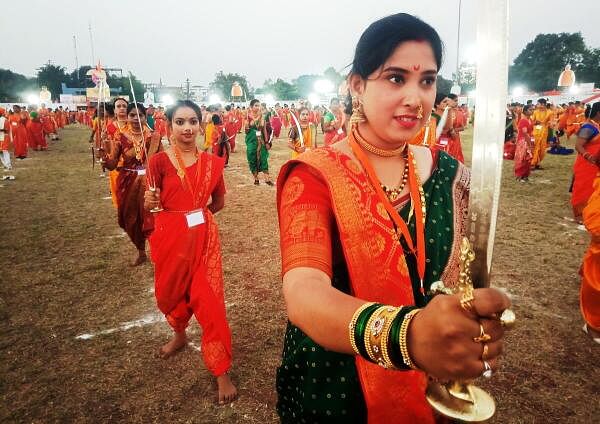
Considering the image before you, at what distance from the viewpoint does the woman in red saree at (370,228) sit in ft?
3.26

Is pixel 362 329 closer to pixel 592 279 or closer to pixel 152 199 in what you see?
pixel 152 199

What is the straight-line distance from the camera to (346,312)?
73 cm

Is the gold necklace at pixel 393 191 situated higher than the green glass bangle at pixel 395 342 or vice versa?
the gold necklace at pixel 393 191

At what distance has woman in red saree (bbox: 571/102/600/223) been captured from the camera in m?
4.95

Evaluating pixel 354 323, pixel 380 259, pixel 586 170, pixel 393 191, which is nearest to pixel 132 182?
pixel 393 191

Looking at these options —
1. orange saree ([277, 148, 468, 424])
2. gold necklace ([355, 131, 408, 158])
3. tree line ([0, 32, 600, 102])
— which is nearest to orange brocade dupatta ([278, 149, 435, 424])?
orange saree ([277, 148, 468, 424])

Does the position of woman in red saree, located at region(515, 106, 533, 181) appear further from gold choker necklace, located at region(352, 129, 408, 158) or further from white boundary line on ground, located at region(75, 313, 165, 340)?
gold choker necklace, located at region(352, 129, 408, 158)

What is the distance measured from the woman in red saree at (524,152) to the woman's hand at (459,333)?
10377mm

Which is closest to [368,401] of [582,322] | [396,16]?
[396,16]

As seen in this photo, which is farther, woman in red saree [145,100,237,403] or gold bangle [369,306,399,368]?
woman in red saree [145,100,237,403]

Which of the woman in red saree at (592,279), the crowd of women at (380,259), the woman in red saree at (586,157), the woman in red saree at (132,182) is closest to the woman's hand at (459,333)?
the crowd of women at (380,259)

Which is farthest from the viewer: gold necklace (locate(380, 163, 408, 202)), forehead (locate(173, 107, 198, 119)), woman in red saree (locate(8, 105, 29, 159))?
woman in red saree (locate(8, 105, 29, 159))

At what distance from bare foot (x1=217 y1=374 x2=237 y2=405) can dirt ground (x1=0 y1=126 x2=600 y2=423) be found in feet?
0.21

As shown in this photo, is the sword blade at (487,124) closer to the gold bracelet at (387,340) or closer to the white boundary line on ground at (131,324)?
the gold bracelet at (387,340)
